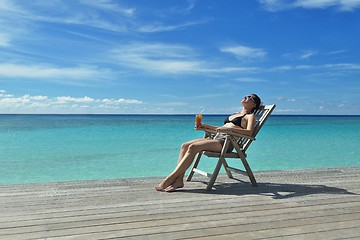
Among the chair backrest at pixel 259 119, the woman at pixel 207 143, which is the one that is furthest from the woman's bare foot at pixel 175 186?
the chair backrest at pixel 259 119

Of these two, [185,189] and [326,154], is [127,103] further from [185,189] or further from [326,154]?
[185,189]

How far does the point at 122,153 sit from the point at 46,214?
9988mm

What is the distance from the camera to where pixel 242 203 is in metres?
3.28

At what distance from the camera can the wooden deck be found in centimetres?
250

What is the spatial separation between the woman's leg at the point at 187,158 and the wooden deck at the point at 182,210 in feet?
0.43

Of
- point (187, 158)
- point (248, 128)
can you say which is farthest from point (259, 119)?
point (187, 158)

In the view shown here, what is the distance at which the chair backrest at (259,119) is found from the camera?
416 centimetres

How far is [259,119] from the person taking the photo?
4.29 m

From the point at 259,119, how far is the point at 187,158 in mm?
973

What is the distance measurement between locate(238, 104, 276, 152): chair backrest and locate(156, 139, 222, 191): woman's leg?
0.37 metres

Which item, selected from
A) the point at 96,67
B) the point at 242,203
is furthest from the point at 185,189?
the point at 96,67

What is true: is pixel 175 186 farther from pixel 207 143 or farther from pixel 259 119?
pixel 259 119

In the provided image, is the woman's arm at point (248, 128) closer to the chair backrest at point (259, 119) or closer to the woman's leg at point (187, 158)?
the chair backrest at point (259, 119)

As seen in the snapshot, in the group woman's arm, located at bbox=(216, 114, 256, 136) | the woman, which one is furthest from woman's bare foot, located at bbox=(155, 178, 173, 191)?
woman's arm, located at bbox=(216, 114, 256, 136)
